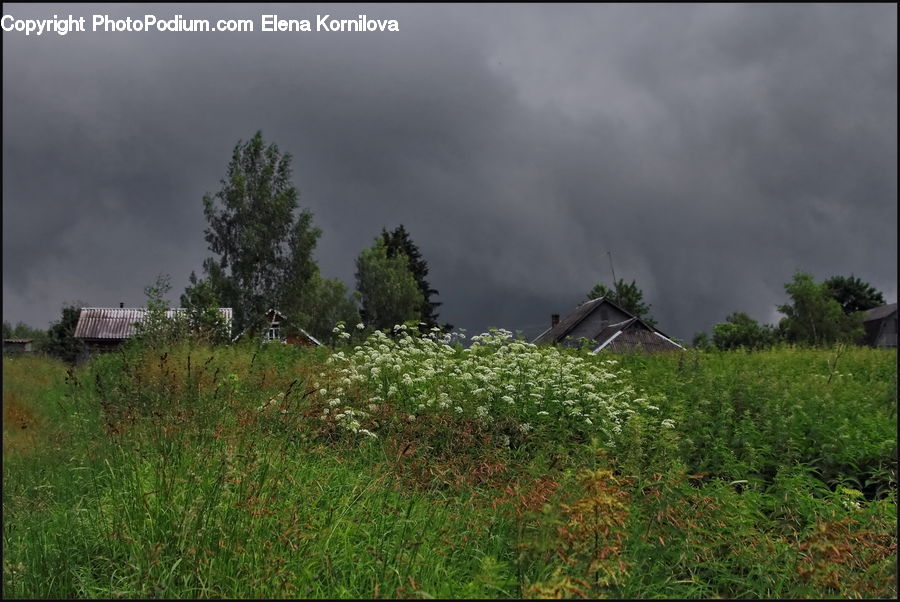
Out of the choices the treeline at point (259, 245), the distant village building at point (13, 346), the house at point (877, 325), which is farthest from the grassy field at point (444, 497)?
the house at point (877, 325)

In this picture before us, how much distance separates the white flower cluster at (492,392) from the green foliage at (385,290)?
2910 cm

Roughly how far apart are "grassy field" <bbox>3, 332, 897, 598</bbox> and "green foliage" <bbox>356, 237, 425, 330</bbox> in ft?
98.6

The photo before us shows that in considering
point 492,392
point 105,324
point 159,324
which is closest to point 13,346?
point 159,324

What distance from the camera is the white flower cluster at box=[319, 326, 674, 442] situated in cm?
790

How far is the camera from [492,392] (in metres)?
8.45

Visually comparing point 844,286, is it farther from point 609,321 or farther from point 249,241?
point 249,241

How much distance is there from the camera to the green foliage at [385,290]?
3909 cm

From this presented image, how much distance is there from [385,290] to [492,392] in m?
31.2

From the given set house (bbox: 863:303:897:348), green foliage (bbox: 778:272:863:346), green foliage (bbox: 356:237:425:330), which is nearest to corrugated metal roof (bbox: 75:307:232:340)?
green foliage (bbox: 356:237:425:330)

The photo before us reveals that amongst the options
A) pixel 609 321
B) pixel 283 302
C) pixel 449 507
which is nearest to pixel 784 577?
pixel 449 507

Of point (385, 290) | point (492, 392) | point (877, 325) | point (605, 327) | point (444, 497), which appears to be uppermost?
point (385, 290)

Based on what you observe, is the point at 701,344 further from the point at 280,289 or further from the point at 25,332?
the point at 25,332

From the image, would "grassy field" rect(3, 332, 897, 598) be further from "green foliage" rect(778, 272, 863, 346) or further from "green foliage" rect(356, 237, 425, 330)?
"green foliage" rect(778, 272, 863, 346)

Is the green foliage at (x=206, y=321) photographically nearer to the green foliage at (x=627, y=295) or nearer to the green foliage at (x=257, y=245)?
the green foliage at (x=257, y=245)
